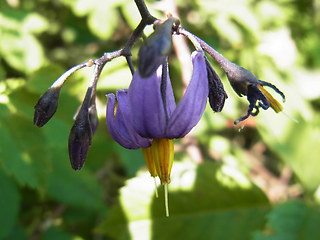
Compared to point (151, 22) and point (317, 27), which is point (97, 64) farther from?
point (317, 27)

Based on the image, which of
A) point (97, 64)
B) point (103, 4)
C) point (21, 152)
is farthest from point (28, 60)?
point (97, 64)

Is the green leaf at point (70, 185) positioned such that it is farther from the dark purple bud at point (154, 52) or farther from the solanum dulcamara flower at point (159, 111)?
the dark purple bud at point (154, 52)

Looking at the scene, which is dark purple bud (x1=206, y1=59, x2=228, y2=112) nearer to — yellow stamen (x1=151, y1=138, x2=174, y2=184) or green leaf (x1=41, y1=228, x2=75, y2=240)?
yellow stamen (x1=151, y1=138, x2=174, y2=184)

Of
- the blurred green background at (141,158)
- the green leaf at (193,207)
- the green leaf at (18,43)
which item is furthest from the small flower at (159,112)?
the green leaf at (18,43)

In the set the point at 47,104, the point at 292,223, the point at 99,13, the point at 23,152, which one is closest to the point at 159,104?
the point at 47,104

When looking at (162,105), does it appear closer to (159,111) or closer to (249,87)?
(159,111)

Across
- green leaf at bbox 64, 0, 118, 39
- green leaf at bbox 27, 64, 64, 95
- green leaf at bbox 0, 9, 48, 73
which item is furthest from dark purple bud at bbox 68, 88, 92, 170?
green leaf at bbox 64, 0, 118, 39
